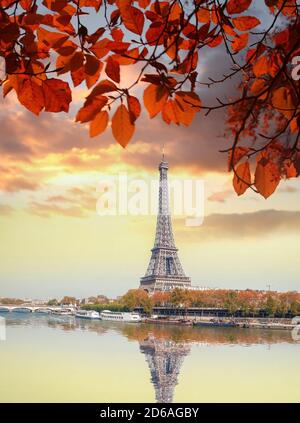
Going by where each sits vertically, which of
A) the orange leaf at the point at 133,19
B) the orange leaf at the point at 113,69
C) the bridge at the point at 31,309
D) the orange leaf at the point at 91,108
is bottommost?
the bridge at the point at 31,309

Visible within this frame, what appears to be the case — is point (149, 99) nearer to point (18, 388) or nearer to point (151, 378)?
point (18, 388)

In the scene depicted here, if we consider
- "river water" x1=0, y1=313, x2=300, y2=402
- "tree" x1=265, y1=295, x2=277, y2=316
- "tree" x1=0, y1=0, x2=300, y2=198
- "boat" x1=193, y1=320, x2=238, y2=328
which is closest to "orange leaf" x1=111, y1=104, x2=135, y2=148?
"tree" x1=0, y1=0, x2=300, y2=198

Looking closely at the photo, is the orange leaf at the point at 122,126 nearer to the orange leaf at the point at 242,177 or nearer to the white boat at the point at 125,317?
the orange leaf at the point at 242,177

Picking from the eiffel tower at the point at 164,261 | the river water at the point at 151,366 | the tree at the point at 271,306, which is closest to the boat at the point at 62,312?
the eiffel tower at the point at 164,261

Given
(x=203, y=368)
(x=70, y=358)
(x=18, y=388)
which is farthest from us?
(x=70, y=358)

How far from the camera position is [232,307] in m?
25.6

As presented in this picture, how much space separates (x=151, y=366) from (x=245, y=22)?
1613 cm

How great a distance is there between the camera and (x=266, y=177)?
0.63 m

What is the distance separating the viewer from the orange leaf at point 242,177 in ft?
2.12

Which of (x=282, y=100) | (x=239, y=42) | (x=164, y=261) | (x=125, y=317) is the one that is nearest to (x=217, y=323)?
(x=125, y=317)

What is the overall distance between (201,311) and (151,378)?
530 inches

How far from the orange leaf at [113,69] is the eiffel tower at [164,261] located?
28.2 metres

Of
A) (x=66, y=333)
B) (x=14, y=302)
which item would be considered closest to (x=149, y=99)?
(x=66, y=333)

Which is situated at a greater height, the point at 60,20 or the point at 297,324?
the point at 60,20
